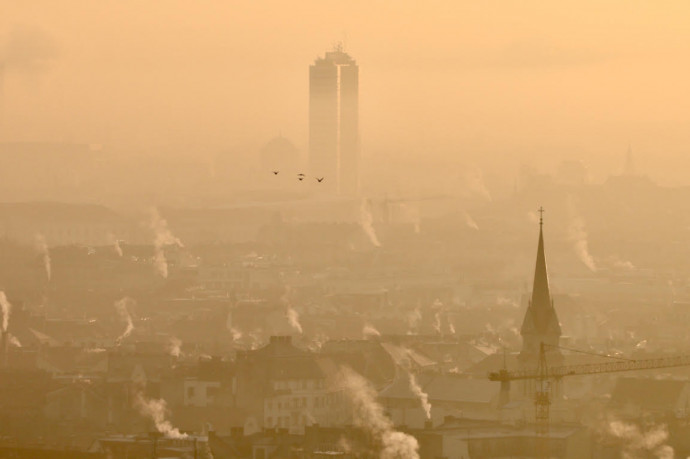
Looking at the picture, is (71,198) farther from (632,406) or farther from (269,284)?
(632,406)

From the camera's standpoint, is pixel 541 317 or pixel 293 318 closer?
pixel 541 317

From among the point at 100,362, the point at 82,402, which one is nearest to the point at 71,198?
the point at 100,362

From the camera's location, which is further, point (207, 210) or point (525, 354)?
point (207, 210)

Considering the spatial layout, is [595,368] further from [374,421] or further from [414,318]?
[414,318]

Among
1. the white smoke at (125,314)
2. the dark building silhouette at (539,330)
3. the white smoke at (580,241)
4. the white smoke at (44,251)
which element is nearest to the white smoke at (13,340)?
the white smoke at (125,314)

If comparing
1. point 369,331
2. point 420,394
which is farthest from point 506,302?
point 420,394
